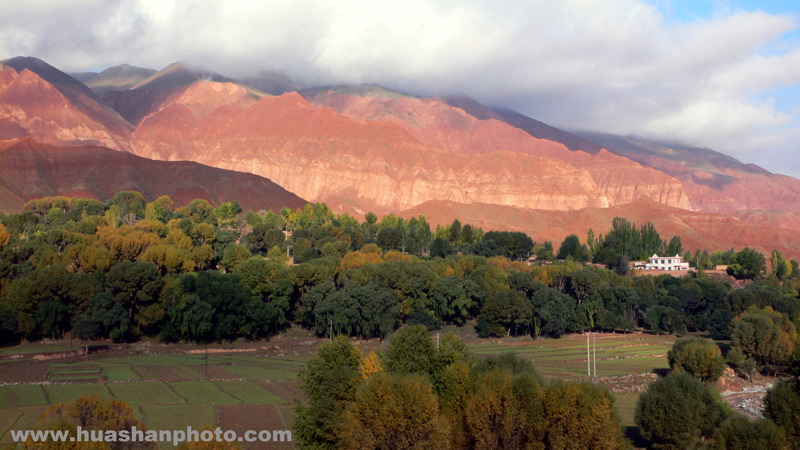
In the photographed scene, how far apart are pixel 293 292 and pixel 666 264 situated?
64.8 m

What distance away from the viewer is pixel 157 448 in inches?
1185

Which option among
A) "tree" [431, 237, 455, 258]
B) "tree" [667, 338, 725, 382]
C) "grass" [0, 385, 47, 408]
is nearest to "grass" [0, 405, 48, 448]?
"grass" [0, 385, 47, 408]

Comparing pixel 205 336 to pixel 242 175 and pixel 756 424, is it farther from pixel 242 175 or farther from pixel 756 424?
pixel 242 175

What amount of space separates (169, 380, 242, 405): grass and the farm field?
6 centimetres

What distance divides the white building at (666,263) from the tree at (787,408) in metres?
84.1

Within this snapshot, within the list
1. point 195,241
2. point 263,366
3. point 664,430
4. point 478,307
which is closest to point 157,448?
point 664,430

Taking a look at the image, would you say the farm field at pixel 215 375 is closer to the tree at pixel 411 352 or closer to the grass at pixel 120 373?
the grass at pixel 120 373

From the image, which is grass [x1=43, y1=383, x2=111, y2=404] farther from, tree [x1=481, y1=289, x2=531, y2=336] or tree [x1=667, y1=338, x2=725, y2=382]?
tree [x1=481, y1=289, x2=531, y2=336]

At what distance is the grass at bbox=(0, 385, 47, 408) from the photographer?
39.4m

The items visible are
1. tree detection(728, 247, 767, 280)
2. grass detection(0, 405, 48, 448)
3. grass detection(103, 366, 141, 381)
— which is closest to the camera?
grass detection(0, 405, 48, 448)

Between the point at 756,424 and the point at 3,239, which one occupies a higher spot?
the point at 3,239

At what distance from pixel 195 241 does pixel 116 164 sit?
86.7 metres

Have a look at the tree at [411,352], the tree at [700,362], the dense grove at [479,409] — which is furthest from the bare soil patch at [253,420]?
the tree at [700,362]

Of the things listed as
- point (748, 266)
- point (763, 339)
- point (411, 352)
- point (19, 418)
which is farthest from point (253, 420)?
point (748, 266)
